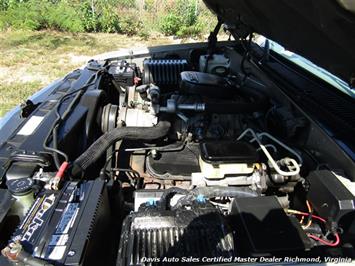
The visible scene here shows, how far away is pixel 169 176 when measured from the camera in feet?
5.71

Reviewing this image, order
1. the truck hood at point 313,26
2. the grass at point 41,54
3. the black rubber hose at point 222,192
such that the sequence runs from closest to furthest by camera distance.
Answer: the truck hood at point 313,26 < the black rubber hose at point 222,192 < the grass at point 41,54

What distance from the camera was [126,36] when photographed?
815cm

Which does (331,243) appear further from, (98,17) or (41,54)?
(98,17)

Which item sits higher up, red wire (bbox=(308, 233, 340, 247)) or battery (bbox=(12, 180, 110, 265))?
battery (bbox=(12, 180, 110, 265))

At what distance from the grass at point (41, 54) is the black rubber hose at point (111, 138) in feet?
9.88

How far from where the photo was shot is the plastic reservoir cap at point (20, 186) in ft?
3.85

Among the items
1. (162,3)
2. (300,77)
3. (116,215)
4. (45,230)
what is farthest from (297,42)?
(162,3)

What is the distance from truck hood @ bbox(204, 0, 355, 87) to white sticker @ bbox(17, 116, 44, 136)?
114 centimetres

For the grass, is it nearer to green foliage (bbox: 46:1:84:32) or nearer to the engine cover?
green foliage (bbox: 46:1:84:32)

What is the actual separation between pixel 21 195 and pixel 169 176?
29.8 inches

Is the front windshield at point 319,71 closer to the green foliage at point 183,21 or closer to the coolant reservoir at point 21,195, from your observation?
the coolant reservoir at point 21,195

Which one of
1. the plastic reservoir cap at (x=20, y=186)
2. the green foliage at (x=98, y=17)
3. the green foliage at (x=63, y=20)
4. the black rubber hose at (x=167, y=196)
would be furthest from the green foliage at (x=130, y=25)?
the plastic reservoir cap at (x=20, y=186)

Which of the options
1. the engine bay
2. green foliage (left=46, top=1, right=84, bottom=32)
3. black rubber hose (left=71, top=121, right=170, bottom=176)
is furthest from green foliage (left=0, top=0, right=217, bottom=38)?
black rubber hose (left=71, top=121, right=170, bottom=176)

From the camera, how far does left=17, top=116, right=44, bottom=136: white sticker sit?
1.56 meters
